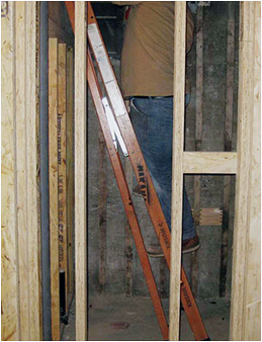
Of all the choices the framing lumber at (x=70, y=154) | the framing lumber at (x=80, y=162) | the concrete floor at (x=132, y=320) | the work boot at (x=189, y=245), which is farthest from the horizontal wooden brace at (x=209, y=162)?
the concrete floor at (x=132, y=320)

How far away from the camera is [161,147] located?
241cm

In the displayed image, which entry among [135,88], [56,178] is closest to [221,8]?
[135,88]

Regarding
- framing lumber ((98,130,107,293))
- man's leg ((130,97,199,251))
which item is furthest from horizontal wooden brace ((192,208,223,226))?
framing lumber ((98,130,107,293))

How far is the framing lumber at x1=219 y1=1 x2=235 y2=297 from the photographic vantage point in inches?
115

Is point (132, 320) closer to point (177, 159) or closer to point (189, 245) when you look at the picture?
point (189, 245)

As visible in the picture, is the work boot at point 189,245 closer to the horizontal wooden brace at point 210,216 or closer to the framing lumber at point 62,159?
the horizontal wooden brace at point 210,216

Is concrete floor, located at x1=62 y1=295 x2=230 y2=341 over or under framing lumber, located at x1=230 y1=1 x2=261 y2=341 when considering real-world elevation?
under

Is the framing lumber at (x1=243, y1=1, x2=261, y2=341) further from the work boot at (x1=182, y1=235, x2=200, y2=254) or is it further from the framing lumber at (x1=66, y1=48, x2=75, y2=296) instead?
the framing lumber at (x1=66, y1=48, x2=75, y2=296)

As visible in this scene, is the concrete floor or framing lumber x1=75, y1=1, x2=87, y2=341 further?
the concrete floor

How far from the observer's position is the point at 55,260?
233cm

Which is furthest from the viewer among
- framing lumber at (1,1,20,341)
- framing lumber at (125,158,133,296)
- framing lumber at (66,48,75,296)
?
framing lumber at (125,158,133,296)

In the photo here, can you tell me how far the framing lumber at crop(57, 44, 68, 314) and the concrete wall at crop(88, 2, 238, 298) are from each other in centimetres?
53

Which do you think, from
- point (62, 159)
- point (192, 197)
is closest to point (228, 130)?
point (192, 197)

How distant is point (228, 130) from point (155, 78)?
3.29 feet
